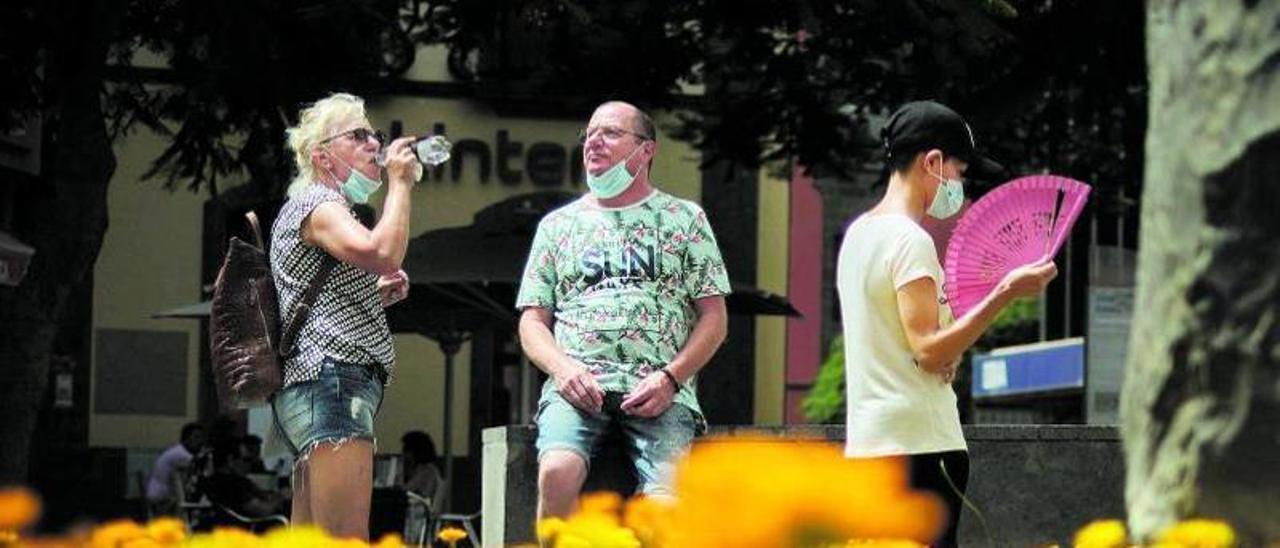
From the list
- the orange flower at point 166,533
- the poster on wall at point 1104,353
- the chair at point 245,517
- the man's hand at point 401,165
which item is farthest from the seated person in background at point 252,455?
the orange flower at point 166,533

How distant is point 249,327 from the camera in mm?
6734

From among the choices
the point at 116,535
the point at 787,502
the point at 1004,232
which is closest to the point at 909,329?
the point at 1004,232

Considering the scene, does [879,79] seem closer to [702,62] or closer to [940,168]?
[702,62]

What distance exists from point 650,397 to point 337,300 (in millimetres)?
820

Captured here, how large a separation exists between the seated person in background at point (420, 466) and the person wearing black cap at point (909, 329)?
13843 mm

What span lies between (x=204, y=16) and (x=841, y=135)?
245 inches

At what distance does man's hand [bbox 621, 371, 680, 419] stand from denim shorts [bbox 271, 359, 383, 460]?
660 mm

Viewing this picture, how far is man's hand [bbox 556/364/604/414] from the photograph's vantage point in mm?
6863

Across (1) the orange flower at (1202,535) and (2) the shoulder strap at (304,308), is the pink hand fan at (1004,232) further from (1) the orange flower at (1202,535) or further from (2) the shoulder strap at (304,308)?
(1) the orange flower at (1202,535)

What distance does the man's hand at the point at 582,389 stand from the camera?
6863 millimetres

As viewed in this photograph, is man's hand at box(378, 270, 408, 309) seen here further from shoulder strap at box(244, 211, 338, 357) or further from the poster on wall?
the poster on wall

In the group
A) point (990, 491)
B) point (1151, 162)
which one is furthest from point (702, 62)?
point (1151, 162)

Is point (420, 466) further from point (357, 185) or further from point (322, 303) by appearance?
point (322, 303)

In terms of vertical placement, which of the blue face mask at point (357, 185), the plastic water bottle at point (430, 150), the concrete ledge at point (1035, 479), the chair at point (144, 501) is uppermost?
A: the plastic water bottle at point (430, 150)
